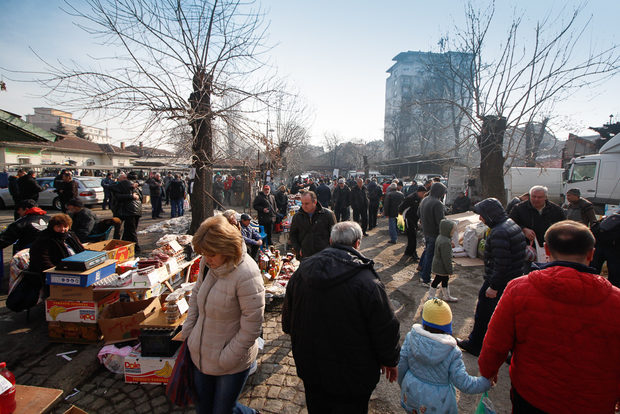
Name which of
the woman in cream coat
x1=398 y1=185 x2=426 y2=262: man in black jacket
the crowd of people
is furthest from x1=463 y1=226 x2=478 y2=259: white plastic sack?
the woman in cream coat

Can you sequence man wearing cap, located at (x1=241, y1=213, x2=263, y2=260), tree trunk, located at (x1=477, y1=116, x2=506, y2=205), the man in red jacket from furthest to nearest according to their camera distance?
tree trunk, located at (x1=477, y1=116, x2=506, y2=205) < man wearing cap, located at (x1=241, y1=213, x2=263, y2=260) < the man in red jacket

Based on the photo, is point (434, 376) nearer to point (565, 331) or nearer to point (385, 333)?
point (385, 333)

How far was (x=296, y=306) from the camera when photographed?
186 cm

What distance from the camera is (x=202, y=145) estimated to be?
716 centimetres

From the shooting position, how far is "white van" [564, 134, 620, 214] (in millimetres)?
11719

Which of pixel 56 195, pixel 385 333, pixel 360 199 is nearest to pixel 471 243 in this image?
pixel 360 199

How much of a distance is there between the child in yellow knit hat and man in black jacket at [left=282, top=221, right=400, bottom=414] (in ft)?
1.30

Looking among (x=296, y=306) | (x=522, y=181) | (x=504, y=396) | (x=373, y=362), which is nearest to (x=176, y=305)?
(x=296, y=306)

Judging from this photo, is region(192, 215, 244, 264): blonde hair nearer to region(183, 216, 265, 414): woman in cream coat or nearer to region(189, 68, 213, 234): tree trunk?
region(183, 216, 265, 414): woman in cream coat

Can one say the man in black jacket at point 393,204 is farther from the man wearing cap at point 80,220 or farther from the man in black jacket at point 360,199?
the man wearing cap at point 80,220

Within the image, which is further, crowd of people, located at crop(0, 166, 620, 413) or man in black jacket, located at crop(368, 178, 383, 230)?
man in black jacket, located at crop(368, 178, 383, 230)

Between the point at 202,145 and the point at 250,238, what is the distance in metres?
3.02

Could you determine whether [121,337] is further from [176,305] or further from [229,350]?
[229,350]

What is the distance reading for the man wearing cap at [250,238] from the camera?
532cm
